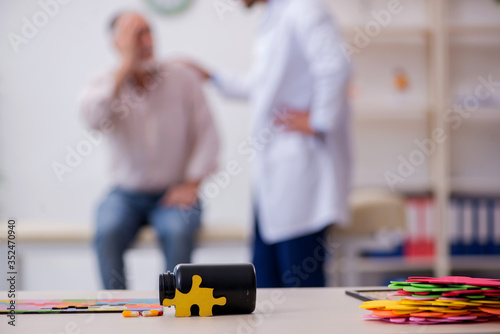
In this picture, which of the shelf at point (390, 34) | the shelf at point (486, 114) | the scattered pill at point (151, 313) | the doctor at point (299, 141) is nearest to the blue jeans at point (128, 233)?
the doctor at point (299, 141)

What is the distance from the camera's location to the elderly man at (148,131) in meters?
2.29

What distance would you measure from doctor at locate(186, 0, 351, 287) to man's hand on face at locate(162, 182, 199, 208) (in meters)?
0.27

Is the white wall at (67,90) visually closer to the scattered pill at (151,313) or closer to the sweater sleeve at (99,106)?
the sweater sleeve at (99,106)

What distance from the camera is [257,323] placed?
0.77 m

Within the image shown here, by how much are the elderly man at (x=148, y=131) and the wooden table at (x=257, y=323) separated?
137cm

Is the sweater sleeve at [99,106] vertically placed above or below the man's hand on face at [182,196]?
above

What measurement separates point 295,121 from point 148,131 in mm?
587

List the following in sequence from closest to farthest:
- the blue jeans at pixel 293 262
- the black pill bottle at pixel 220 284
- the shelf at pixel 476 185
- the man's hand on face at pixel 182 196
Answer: the black pill bottle at pixel 220 284, the blue jeans at pixel 293 262, the man's hand on face at pixel 182 196, the shelf at pixel 476 185

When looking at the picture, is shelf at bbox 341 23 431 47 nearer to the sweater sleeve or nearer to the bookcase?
the bookcase

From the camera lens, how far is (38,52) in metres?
3.49

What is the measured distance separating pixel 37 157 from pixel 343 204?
1.99 meters

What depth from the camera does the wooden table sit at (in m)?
0.72

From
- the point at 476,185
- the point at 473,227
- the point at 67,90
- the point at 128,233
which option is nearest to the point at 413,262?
the point at 473,227

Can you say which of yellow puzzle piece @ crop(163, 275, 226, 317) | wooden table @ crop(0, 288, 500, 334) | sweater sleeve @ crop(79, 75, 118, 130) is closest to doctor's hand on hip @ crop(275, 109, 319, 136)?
sweater sleeve @ crop(79, 75, 118, 130)
